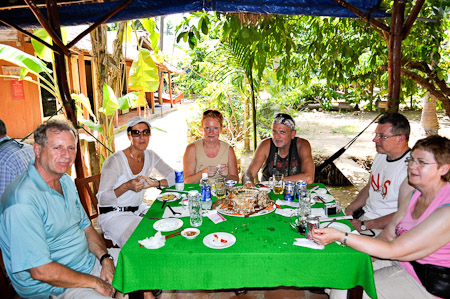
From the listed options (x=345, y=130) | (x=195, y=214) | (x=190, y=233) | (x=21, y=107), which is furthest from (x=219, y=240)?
(x=345, y=130)

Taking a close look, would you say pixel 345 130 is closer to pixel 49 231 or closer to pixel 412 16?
pixel 412 16

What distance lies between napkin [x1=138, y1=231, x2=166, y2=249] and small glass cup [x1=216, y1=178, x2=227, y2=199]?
2.84 feet

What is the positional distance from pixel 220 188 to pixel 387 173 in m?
1.68

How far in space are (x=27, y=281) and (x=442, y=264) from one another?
2668 mm

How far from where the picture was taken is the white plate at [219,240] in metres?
1.85

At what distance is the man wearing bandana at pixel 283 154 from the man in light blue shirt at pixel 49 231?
1.92m

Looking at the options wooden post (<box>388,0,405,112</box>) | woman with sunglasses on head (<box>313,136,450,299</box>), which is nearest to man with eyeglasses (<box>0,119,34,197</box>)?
woman with sunglasses on head (<box>313,136,450,299</box>)

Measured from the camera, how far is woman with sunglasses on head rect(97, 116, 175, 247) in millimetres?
2814

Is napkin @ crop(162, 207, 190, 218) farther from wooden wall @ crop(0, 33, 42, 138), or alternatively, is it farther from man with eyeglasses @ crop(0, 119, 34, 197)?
wooden wall @ crop(0, 33, 42, 138)

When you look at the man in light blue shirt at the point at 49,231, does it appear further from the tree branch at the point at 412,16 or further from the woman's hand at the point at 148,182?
the tree branch at the point at 412,16

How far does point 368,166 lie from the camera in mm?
7535

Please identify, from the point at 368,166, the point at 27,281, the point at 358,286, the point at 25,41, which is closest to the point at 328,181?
the point at 368,166

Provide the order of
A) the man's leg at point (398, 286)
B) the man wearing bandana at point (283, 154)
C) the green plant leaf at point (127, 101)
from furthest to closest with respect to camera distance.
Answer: the green plant leaf at point (127, 101), the man wearing bandana at point (283, 154), the man's leg at point (398, 286)

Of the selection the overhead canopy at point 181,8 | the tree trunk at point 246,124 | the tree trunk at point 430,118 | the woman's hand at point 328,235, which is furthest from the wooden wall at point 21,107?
the tree trunk at point 430,118
